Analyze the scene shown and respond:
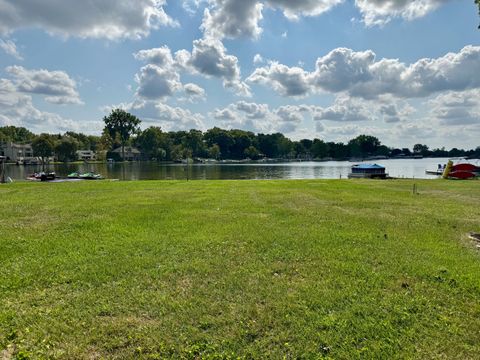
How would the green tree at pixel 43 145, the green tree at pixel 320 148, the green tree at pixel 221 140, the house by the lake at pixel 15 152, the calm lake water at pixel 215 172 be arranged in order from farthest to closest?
the green tree at pixel 320 148, the green tree at pixel 221 140, the house by the lake at pixel 15 152, the green tree at pixel 43 145, the calm lake water at pixel 215 172

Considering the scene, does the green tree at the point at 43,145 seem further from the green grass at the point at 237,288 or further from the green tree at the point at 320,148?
the green tree at the point at 320,148

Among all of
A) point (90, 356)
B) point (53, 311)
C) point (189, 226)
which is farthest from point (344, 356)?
point (189, 226)

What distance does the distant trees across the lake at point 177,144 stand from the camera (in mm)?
131875

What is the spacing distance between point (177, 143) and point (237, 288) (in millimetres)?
171464

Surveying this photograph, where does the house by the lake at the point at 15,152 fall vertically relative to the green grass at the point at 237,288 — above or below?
above

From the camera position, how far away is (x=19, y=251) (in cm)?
731

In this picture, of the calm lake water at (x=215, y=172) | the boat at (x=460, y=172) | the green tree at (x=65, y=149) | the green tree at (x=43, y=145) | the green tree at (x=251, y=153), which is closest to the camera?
the boat at (x=460, y=172)

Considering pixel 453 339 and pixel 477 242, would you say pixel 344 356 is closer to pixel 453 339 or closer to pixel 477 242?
pixel 453 339

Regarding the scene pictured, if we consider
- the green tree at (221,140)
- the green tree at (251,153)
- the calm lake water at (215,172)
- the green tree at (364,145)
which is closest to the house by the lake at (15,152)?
the calm lake water at (215,172)

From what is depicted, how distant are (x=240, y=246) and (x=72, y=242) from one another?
12.7ft

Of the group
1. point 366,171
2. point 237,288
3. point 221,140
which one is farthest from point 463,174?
→ point 221,140

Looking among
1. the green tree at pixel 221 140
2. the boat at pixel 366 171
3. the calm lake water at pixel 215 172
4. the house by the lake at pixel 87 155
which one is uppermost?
the green tree at pixel 221 140

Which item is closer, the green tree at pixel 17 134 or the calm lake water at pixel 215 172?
the calm lake water at pixel 215 172

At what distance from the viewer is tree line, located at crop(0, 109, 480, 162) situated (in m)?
132
